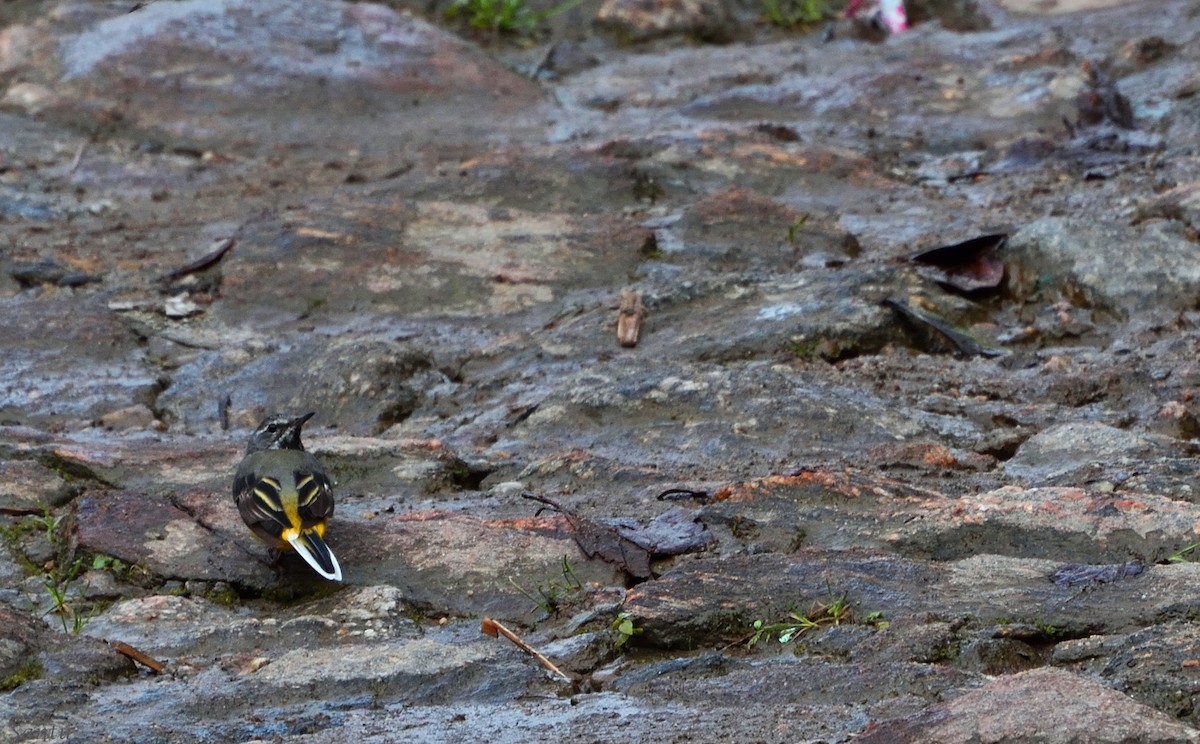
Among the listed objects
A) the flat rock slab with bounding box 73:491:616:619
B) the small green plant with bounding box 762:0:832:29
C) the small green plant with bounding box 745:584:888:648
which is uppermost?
the small green plant with bounding box 762:0:832:29

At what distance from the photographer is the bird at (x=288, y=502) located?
4.07 m

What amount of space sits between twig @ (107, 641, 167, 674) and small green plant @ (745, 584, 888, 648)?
4.68 ft

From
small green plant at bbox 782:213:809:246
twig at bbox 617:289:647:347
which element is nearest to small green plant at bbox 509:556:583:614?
twig at bbox 617:289:647:347

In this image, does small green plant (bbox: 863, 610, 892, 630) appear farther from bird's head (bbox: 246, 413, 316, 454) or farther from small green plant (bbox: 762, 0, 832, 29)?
small green plant (bbox: 762, 0, 832, 29)

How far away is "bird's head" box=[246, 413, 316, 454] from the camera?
4.61 metres

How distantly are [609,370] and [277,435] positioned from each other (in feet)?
4.42

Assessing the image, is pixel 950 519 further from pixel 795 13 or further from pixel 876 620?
pixel 795 13

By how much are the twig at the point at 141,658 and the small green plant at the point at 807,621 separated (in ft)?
4.68

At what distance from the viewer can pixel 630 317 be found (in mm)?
6004

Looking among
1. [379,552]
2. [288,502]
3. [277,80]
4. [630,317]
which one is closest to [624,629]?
[379,552]

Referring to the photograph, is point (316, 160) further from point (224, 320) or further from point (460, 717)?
point (460, 717)

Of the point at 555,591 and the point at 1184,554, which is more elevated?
the point at 1184,554

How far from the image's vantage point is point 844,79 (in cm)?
917

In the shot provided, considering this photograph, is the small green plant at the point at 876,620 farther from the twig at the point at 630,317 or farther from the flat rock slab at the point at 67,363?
the flat rock slab at the point at 67,363
